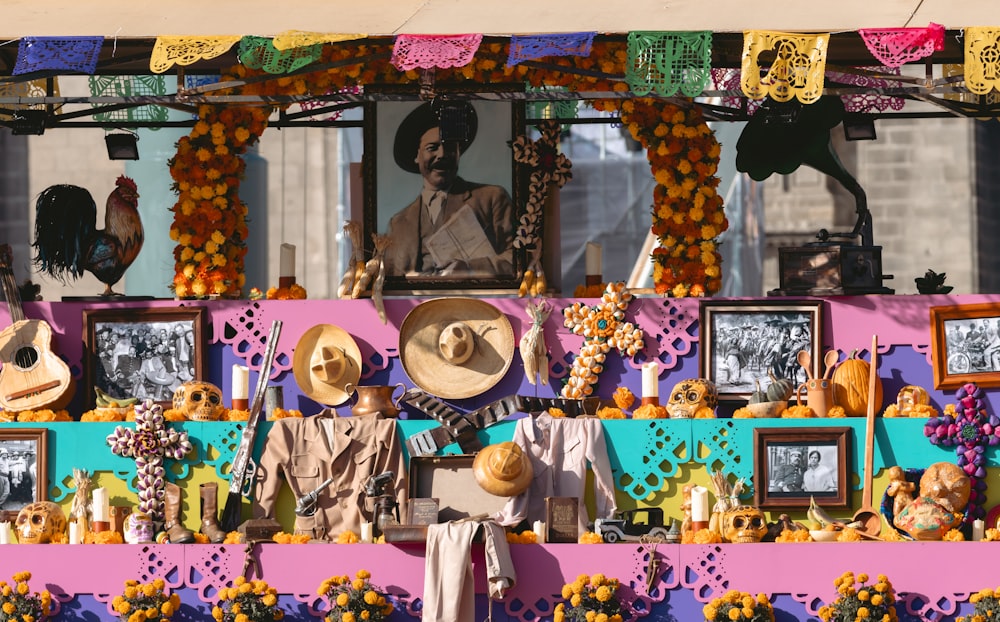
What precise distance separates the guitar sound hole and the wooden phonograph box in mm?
5394

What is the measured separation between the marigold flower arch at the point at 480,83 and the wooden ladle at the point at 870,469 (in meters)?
1.51

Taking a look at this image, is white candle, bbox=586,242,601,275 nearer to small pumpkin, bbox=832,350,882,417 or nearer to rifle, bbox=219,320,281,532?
small pumpkin, bbox=832,350,882,417

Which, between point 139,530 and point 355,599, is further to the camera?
point 139,530

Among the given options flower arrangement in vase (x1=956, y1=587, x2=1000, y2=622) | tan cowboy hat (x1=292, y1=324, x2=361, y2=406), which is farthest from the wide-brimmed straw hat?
flower arrangement in vase (x1=956, y1=587, x2=1000, y2=622)

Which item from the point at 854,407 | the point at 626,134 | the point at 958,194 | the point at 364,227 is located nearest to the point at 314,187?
the point at 626,134

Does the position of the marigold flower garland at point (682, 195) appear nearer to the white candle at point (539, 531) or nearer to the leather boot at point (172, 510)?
the white candle at point (539, 531)

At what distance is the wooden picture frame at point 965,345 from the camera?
18109mm

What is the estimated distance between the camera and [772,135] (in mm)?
19766

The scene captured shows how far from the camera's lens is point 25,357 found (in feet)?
60.7

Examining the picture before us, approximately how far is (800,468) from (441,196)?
12.1ft

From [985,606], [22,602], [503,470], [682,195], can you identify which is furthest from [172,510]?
[985,606]

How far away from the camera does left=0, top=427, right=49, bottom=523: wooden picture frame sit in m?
18.0

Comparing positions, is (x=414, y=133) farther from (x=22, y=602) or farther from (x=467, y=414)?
(x=22, y=602)

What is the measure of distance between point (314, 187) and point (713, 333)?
784 inches
